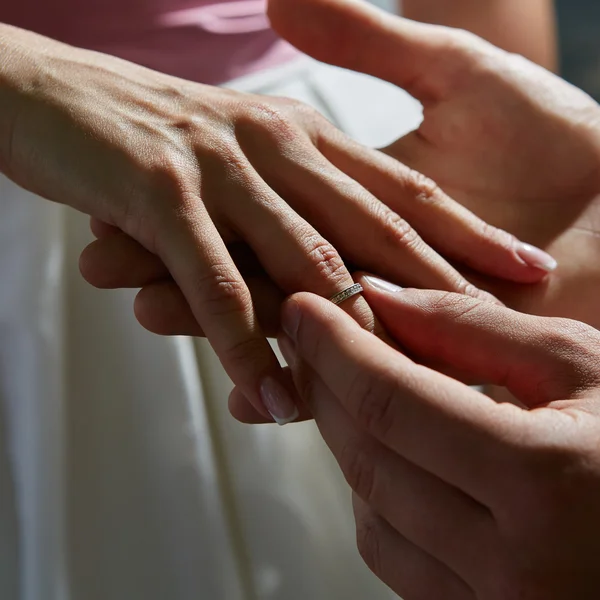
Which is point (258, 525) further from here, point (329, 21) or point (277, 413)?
point (329, 21)

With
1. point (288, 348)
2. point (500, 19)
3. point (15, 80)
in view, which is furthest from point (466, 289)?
point (500, 19)

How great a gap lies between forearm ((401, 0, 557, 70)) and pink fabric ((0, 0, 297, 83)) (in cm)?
30

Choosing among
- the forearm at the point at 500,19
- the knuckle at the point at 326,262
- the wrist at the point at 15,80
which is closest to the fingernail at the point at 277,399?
the knuckle at the point at 326,262

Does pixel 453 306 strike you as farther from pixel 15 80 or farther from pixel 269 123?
pixel 15 80

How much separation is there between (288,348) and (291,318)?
54mm

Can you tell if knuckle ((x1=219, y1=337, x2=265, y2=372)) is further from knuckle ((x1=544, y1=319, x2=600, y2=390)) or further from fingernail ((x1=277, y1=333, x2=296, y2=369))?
knuckle ((x1=544, y1=319, x2=600, y2=390))

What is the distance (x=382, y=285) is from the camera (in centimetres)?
60

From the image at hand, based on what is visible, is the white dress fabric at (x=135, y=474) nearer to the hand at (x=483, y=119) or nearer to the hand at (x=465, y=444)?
the hand at (x=465, y=444)

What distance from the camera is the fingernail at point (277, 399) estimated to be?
0.53m

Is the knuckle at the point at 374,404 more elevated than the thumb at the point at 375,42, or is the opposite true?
the thumb at the point at 375,42

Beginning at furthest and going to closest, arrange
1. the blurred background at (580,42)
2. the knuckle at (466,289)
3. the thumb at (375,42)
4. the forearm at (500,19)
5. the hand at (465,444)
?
the blurred background at (580,42)
the forearm at (500,19)
the thumb at (375,42)
the knuckle at (466,289)
the hand at (465,444)

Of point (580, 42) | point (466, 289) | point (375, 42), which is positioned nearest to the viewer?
point (466, 289)

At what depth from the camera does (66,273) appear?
0.71 meters

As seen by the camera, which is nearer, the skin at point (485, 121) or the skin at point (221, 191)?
the skin at point (221, 191)
